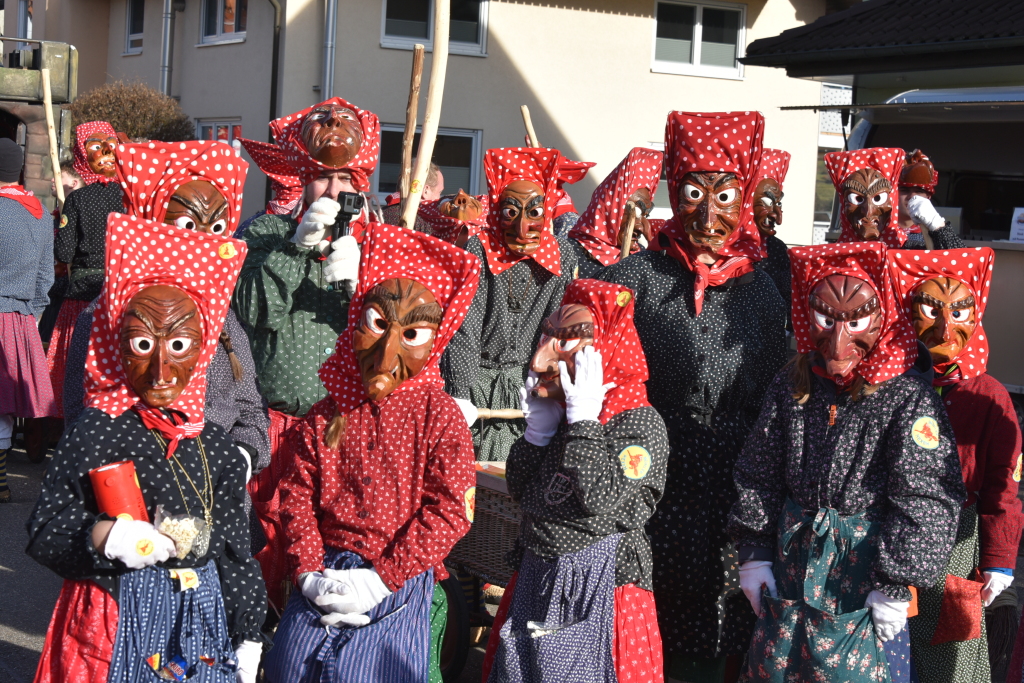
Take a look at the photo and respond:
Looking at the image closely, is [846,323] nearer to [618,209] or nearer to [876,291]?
[876,291]

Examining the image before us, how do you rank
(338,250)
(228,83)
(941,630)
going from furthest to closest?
(228,83)
(338,250)
(941,630)

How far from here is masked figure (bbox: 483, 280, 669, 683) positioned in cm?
320

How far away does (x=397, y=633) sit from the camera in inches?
127

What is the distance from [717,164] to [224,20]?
1537 cm

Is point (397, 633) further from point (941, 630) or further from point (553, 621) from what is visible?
point (941, 630)

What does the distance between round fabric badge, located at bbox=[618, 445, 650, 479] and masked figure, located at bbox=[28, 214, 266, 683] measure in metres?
1.12

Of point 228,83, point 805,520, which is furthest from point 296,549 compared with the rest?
point 228,83

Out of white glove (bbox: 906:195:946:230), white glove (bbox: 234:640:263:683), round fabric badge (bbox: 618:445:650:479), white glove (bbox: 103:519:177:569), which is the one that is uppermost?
white glove (bbox: 906:195:946:230)

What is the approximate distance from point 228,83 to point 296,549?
15.2 metres

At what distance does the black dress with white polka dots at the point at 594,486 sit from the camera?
10.5 feet

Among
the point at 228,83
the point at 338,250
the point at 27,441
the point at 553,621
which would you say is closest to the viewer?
the point at 553,621

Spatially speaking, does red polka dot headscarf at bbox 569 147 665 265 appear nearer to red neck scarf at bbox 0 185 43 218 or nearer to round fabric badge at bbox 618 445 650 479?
round fabric badge at bbox 618 445 650 479

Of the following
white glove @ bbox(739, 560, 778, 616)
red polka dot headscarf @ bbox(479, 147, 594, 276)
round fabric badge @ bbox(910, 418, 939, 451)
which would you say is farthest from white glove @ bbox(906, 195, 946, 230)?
white glove @ bbox(739, 560, 778, 616)

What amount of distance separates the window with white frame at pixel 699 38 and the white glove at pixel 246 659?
15.8 meters
